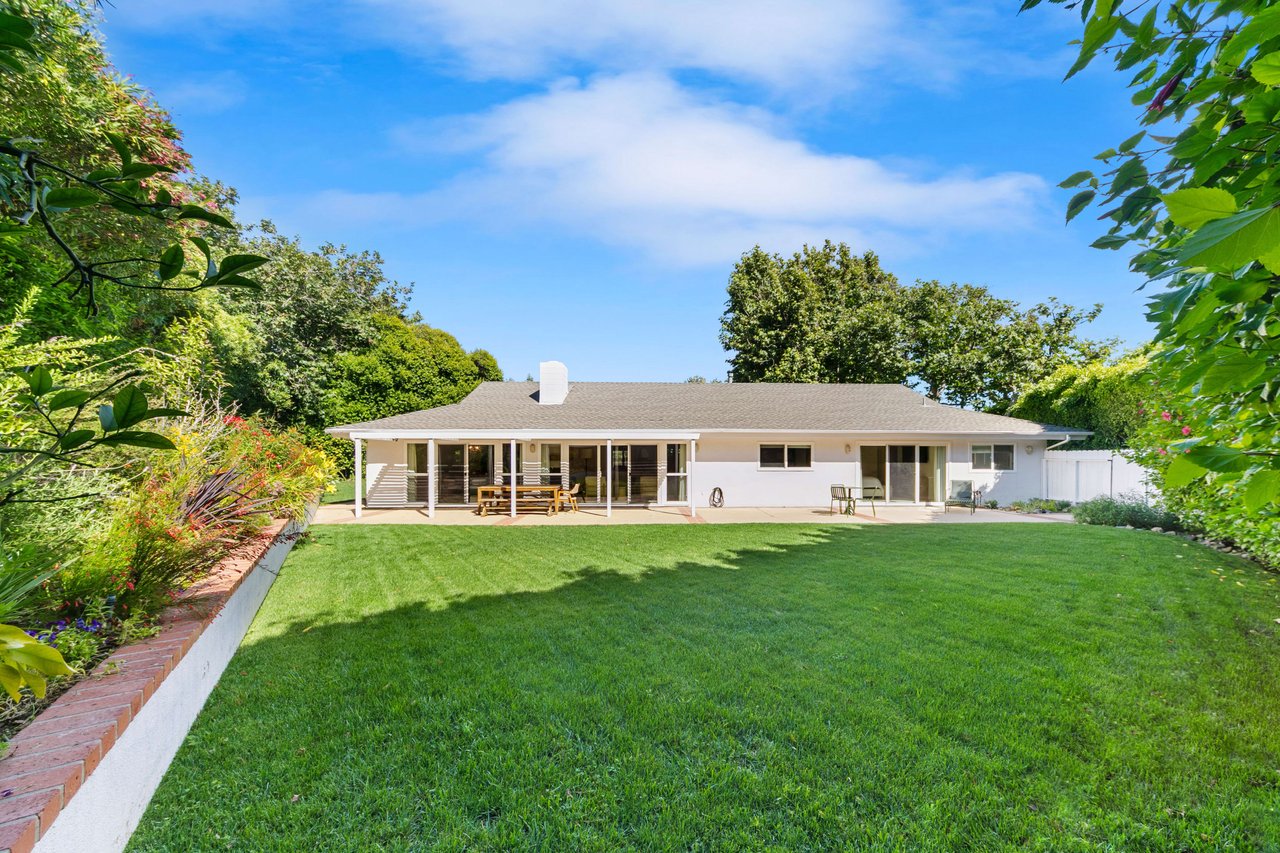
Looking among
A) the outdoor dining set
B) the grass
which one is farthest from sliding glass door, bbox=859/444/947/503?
the grass

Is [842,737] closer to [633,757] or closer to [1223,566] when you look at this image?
[633,757]

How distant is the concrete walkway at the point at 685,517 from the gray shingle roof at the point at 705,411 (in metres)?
2.38

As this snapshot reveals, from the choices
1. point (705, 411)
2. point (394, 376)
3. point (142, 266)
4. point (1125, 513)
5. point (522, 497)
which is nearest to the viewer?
point (142, 266)

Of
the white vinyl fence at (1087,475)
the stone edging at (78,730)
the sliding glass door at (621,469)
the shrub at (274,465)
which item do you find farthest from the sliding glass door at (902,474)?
the stone edging at (78,730)

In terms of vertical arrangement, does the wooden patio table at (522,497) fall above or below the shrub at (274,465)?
below

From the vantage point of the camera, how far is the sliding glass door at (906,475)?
1805 centimetres

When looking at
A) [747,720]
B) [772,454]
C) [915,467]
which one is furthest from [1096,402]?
[747,720]

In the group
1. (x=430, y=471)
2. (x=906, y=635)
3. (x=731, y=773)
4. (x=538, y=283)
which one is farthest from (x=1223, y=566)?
(x=538, y=283)

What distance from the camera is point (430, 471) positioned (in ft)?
49.2

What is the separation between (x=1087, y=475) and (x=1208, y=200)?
18.5 m

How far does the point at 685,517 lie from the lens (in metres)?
15.0

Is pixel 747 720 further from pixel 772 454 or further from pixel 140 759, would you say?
pixel 772 454

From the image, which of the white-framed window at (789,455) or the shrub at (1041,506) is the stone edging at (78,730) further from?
the shrub at (1041,506)

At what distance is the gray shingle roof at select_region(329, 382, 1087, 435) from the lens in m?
16.3
